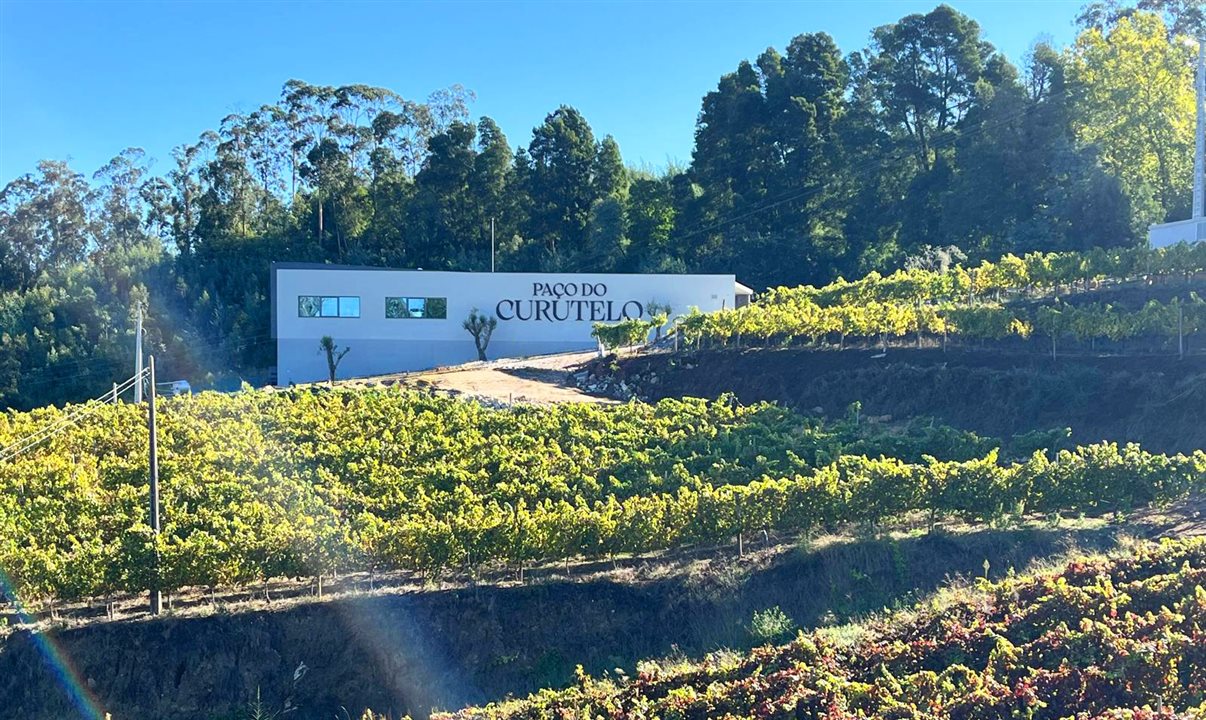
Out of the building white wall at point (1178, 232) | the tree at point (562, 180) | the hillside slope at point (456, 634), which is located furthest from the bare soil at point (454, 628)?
the tree at point (562, 180)

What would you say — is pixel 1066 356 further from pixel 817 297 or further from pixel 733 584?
pixel 733 584

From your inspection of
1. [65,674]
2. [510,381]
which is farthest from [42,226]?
[65,674]

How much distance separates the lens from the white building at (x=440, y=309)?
35.9 metres

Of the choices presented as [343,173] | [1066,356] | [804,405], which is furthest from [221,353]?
[1066,356]

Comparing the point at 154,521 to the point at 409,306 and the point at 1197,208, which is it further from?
the point at 1197,208

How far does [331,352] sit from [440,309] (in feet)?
13.4

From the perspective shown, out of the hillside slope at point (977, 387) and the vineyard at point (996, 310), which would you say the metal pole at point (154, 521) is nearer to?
the hillside slope at point (977, 387)

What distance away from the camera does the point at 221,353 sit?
46.9 metres

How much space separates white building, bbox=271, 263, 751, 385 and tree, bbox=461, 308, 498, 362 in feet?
0.97

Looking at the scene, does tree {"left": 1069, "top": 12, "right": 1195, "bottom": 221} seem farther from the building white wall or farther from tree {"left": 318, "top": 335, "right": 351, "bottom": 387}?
tree {"left": 318, "top": 335, "right": 351, "bottom": 387}

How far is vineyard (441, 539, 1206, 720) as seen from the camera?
24.9 feet

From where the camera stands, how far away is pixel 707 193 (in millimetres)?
48188

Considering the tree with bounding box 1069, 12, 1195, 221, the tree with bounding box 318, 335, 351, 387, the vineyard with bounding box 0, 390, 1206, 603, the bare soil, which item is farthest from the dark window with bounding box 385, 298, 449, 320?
the tree with bounding box 1069, 12, 1195, 221

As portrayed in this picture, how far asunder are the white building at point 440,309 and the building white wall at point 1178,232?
13542 mm
